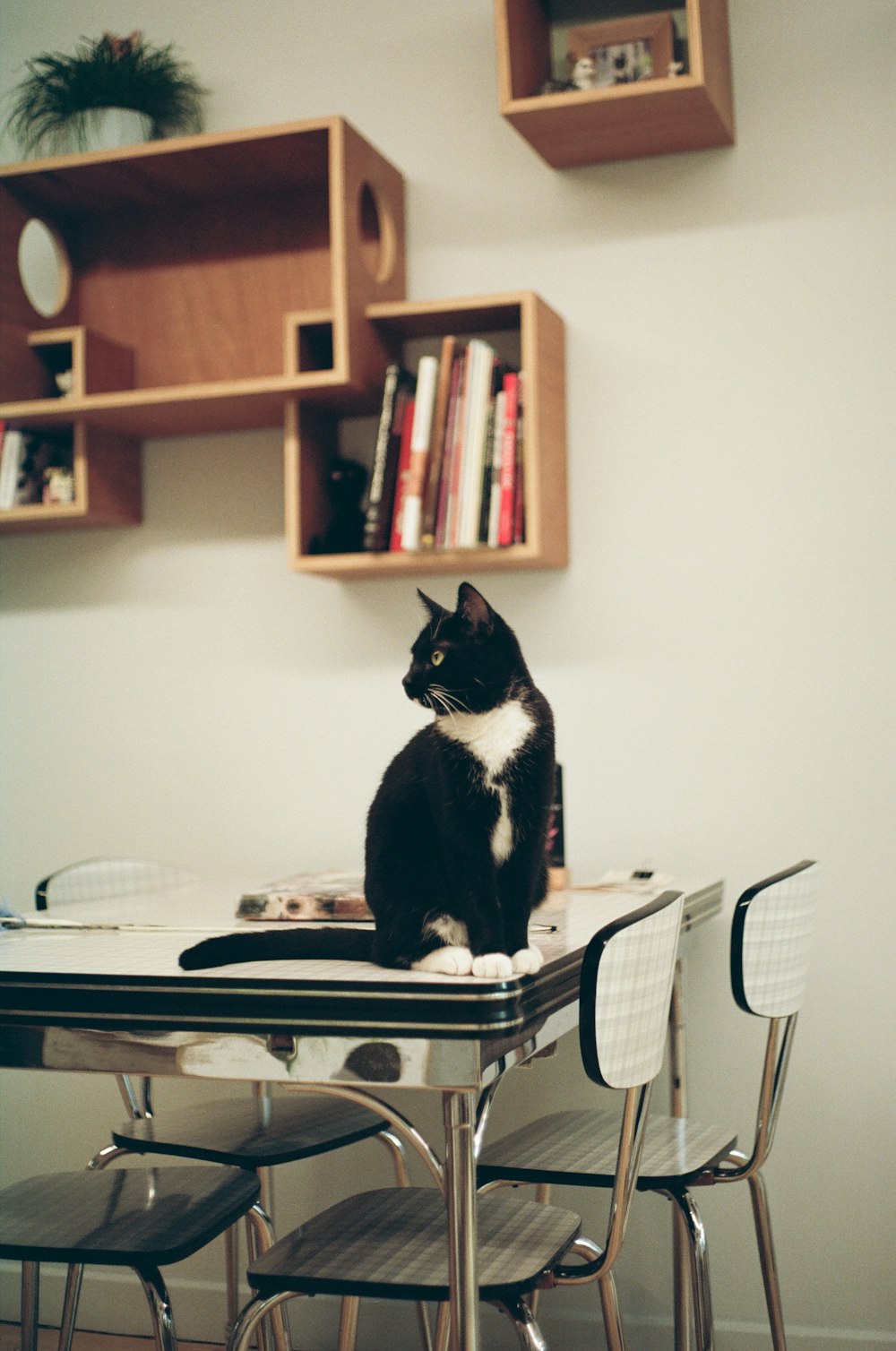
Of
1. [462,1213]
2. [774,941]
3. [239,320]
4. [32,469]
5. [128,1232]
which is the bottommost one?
[128,1232]

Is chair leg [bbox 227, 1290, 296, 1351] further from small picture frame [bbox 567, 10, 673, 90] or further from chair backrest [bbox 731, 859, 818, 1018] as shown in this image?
small picture frame [bbox 567, 10, 673, 90]

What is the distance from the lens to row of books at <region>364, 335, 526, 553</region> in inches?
87.4

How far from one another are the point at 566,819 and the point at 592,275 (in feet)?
3.36

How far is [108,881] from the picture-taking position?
2262 mm

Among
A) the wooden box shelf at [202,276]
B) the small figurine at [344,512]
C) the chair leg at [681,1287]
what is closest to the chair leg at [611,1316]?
the chair leg at [681,1287]

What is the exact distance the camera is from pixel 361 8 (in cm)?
258

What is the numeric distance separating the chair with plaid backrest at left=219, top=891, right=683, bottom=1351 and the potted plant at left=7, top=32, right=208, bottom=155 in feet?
6.54

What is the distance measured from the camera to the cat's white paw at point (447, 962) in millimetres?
1222

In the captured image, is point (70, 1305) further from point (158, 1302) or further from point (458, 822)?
point (458, 822)

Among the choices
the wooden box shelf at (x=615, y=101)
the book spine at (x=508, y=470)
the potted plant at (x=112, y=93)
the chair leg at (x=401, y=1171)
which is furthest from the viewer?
the potted plant at (x=112, y=93)

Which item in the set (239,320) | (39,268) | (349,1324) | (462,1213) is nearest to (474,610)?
(462,1213)

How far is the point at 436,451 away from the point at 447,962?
4.00ft

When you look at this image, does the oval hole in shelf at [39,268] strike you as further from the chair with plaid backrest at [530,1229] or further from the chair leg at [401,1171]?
the chair with plaid backrest at [530,1229]

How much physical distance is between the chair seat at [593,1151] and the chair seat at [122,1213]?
0.33m
